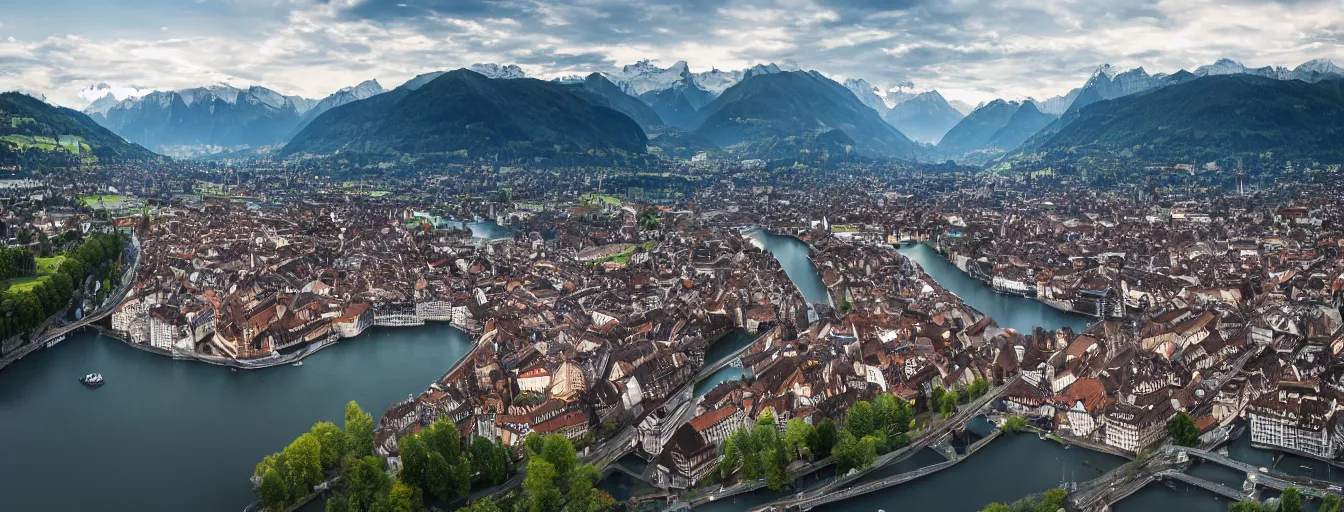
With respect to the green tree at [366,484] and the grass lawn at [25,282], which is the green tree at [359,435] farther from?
the grass lawn at [25,282]

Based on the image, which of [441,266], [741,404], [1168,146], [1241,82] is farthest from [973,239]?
[1241,82]

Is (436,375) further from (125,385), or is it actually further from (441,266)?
(441,266)

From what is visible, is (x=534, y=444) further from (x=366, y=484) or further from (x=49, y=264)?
(x=49, y=264)

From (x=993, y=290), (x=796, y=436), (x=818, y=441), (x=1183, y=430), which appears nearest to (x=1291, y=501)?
(x=1183, y=430)

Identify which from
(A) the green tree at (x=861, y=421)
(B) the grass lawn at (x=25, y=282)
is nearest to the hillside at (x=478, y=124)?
(B) the grass lawn at (x=25, y=282)

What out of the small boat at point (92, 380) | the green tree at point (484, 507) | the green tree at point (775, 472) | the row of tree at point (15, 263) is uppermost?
the row of tree at point (15, 263)

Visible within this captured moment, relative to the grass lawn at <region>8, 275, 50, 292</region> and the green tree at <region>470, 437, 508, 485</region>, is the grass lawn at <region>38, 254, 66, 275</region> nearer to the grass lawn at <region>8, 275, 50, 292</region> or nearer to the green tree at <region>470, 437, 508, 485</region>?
the grass lawn at <region>8, 275, 50, 292</region>
